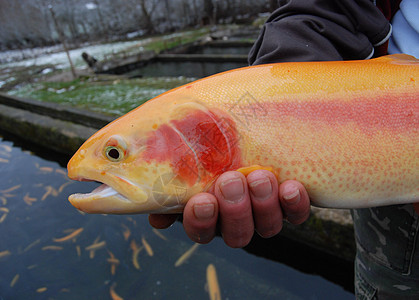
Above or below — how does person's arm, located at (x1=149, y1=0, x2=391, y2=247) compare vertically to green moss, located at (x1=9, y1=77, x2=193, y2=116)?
above

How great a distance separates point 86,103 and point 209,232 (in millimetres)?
5686

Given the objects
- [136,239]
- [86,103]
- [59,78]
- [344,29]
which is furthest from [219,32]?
[344,29]

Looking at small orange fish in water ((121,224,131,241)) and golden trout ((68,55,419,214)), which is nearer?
golden trout ((68,55,419,214))

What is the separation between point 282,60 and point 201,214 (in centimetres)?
88

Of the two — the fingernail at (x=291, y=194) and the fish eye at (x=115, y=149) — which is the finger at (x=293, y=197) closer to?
the fingernail at (x=291, y=194)

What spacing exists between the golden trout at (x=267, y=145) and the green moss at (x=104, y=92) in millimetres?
4129

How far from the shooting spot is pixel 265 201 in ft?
3.83

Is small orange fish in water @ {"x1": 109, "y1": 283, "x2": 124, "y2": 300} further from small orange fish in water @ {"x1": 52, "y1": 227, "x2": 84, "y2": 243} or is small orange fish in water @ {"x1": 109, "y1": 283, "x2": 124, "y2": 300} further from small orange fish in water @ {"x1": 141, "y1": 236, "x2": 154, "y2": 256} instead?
small orange fish in water @ {"x1": 52, "y1": 227, "x2": 84, "y2": 243}

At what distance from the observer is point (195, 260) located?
3354 mm

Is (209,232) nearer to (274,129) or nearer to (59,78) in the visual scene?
(274,129)

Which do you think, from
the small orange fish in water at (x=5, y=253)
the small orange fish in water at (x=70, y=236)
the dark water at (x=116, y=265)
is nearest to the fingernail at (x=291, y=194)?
the dark water at (x=116, y=265)

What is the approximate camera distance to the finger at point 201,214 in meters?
1.12

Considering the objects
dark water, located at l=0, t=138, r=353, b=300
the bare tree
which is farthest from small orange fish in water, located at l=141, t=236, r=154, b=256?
the bare tree

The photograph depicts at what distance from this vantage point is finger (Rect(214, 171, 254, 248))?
1102 mm
